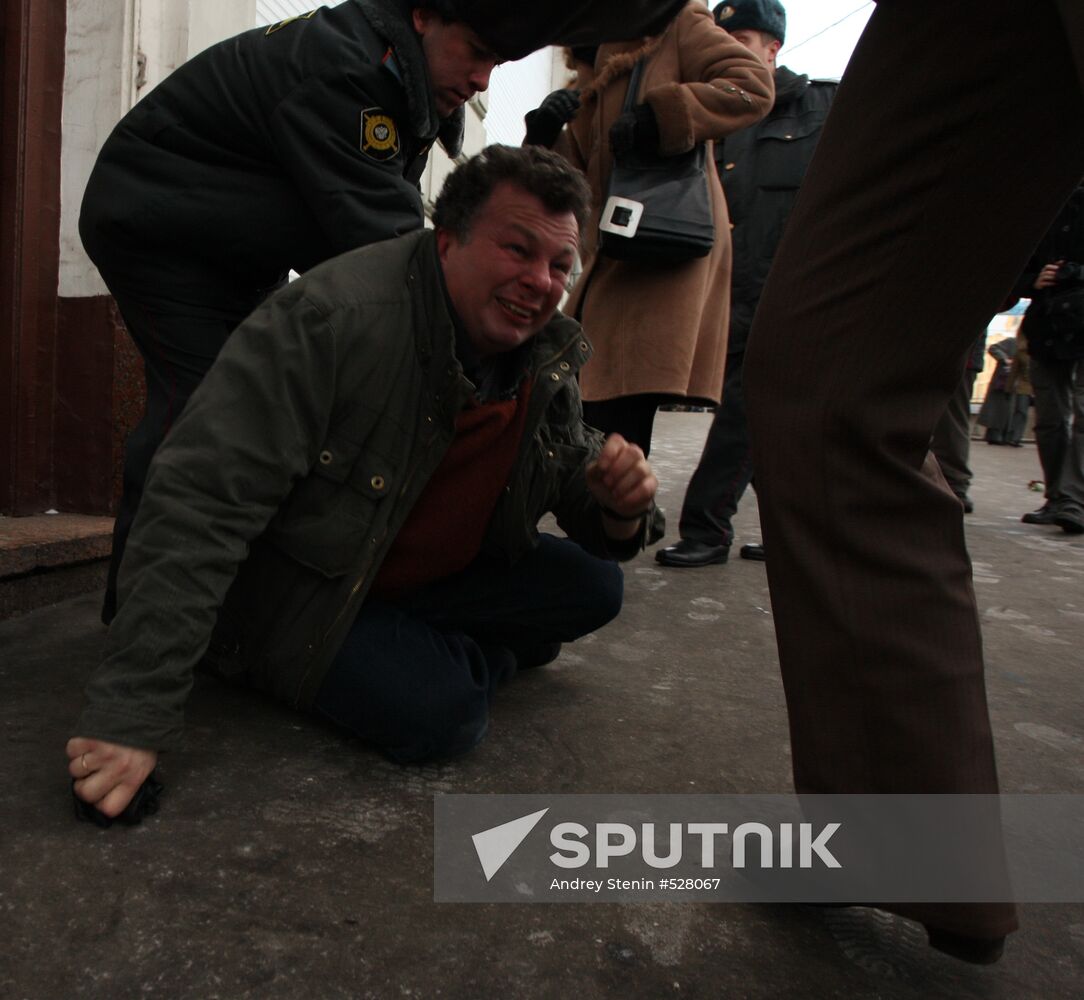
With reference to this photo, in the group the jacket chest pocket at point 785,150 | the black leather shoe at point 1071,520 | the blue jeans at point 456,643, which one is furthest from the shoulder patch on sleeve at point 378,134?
the black leather shoe at point 1071,520

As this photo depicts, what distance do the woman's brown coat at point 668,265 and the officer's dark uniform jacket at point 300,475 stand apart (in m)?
1.26

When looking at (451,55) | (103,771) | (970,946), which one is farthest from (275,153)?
(970,946)

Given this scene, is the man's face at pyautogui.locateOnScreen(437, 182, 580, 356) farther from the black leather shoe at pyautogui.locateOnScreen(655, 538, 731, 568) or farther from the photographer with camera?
the photographer with camera

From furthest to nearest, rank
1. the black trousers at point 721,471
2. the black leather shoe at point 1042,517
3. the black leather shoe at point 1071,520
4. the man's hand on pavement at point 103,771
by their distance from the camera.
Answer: the black leather shoe at point 1042,517
the black leather shoe at point 1071,520
the black trousers at point 721,471
the man's hand on pavement at point 103,771

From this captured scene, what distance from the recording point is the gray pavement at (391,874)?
1.22 metres

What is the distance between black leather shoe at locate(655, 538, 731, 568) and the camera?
3711 mm

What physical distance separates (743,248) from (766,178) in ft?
0.88

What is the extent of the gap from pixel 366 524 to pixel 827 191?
95 cm

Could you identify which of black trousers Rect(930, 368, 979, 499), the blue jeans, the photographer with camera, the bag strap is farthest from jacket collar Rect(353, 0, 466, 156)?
Answer: black trousers Rect(930, 368, 979, 499)

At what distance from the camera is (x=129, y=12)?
285cm

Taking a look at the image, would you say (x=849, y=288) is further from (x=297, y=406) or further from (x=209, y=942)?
(x=209, y=942)

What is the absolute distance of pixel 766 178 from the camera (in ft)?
12.6

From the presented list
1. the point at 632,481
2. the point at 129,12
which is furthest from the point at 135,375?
the point at 632,481

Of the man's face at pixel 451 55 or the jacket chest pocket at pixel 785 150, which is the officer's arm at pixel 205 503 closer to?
the man's face at pixel 451 55
